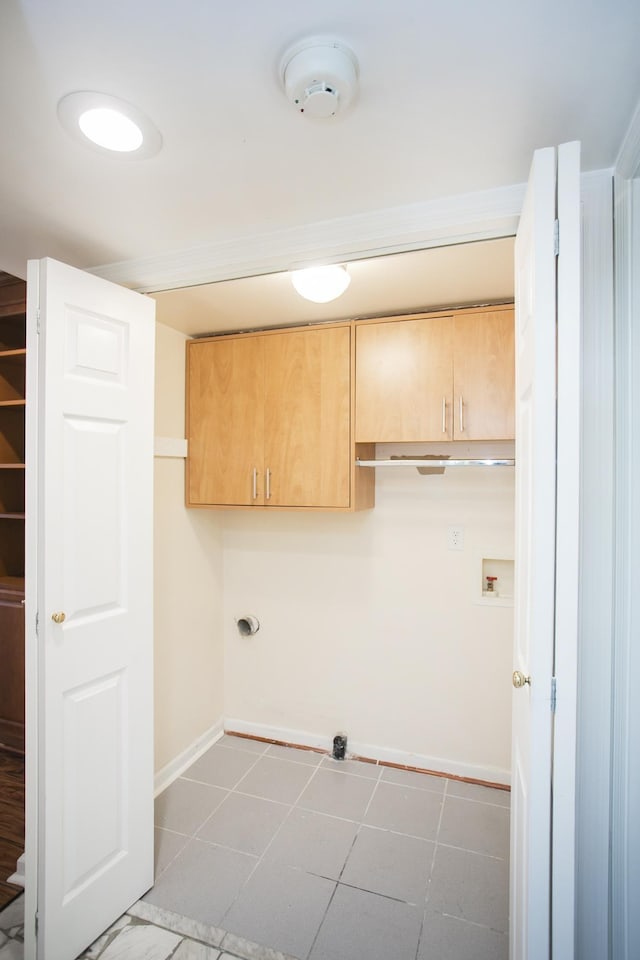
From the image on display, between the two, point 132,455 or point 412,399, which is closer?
point 132,455

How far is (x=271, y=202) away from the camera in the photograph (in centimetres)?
145

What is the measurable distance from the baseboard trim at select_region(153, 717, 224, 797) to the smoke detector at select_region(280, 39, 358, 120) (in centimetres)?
271

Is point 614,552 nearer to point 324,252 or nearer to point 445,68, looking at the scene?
point 445,68

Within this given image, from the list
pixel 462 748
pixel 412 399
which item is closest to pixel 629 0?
pixel 412 399

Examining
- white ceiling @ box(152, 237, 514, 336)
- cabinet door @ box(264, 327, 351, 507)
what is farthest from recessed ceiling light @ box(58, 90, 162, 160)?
cabinet door @ box(264, 327, 351, 507)

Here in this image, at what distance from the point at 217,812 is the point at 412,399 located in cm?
211

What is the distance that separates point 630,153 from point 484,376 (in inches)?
43.0

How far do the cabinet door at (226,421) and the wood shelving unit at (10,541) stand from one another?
91 centimetres

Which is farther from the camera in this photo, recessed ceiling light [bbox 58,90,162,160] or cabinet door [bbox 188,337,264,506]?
cabinet door [bbox 188,337,264,506]

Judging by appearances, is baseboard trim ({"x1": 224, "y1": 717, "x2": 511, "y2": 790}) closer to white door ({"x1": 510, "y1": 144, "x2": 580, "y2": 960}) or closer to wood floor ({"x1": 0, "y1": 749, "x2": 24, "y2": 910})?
wood floor ({"x1": 0, "y1": 749, "x2": 24, "y2": 910})

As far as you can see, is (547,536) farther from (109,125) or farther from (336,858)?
(336,858)

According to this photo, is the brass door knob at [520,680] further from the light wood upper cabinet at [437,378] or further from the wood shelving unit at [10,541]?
the wood shelving unit at [10,541]

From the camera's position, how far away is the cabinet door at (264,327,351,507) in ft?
7.91

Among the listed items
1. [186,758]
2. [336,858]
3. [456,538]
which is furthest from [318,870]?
[456,538]
